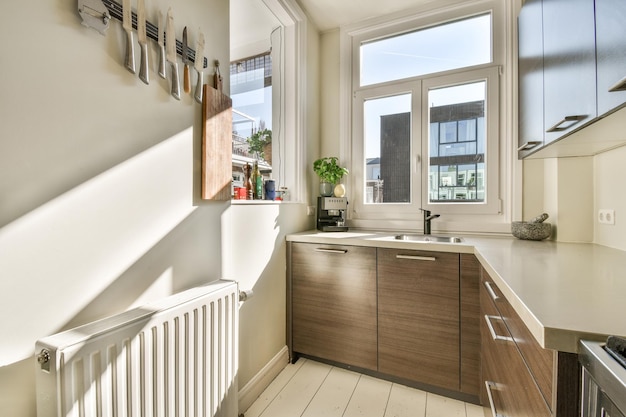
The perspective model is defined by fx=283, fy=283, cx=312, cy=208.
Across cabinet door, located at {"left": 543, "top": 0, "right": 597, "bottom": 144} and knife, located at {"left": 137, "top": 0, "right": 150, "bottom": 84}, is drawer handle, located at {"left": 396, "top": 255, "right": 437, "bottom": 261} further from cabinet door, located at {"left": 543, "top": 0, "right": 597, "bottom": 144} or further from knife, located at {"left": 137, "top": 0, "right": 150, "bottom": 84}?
knife, located at {"left": 137, "top": 0, "right": 150, "bottom": 84}

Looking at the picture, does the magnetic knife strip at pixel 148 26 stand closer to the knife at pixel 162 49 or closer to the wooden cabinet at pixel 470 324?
the knife at pixel 162 49

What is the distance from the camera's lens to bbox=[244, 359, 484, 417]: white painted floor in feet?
5.07

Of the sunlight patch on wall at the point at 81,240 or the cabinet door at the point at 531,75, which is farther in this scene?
the cabinet door at the point at 531,75

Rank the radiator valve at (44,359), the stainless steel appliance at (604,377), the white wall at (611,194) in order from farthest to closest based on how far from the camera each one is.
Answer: the white wall at (611,194) < the radiator valve at (44,359) < the stainless steel appliance at (604,377)

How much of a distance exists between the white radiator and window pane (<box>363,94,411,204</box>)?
5.19 feet

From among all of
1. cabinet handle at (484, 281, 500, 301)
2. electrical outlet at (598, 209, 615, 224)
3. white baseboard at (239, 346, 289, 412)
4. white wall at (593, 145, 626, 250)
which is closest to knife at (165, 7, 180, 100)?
cabinet handle at (484, 281, 500, 301)

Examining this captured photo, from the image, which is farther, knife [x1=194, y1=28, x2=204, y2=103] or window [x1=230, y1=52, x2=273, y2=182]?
window [x1=230, y1=52, x2=273, y2=182]

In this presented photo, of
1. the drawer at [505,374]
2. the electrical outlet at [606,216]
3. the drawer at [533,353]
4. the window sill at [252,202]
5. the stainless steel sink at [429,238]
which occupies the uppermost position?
the window sill at [252,202]

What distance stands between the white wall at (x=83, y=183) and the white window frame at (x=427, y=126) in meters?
1.47

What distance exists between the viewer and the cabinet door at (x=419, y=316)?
5.19ft

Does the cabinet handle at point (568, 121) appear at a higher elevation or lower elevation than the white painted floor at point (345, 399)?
higher

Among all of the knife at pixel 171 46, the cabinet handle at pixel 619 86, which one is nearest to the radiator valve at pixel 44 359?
the knife at pixel 171 46

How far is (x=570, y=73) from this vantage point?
102 centimetres

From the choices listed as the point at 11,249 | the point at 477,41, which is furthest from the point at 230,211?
the point at 477,41
